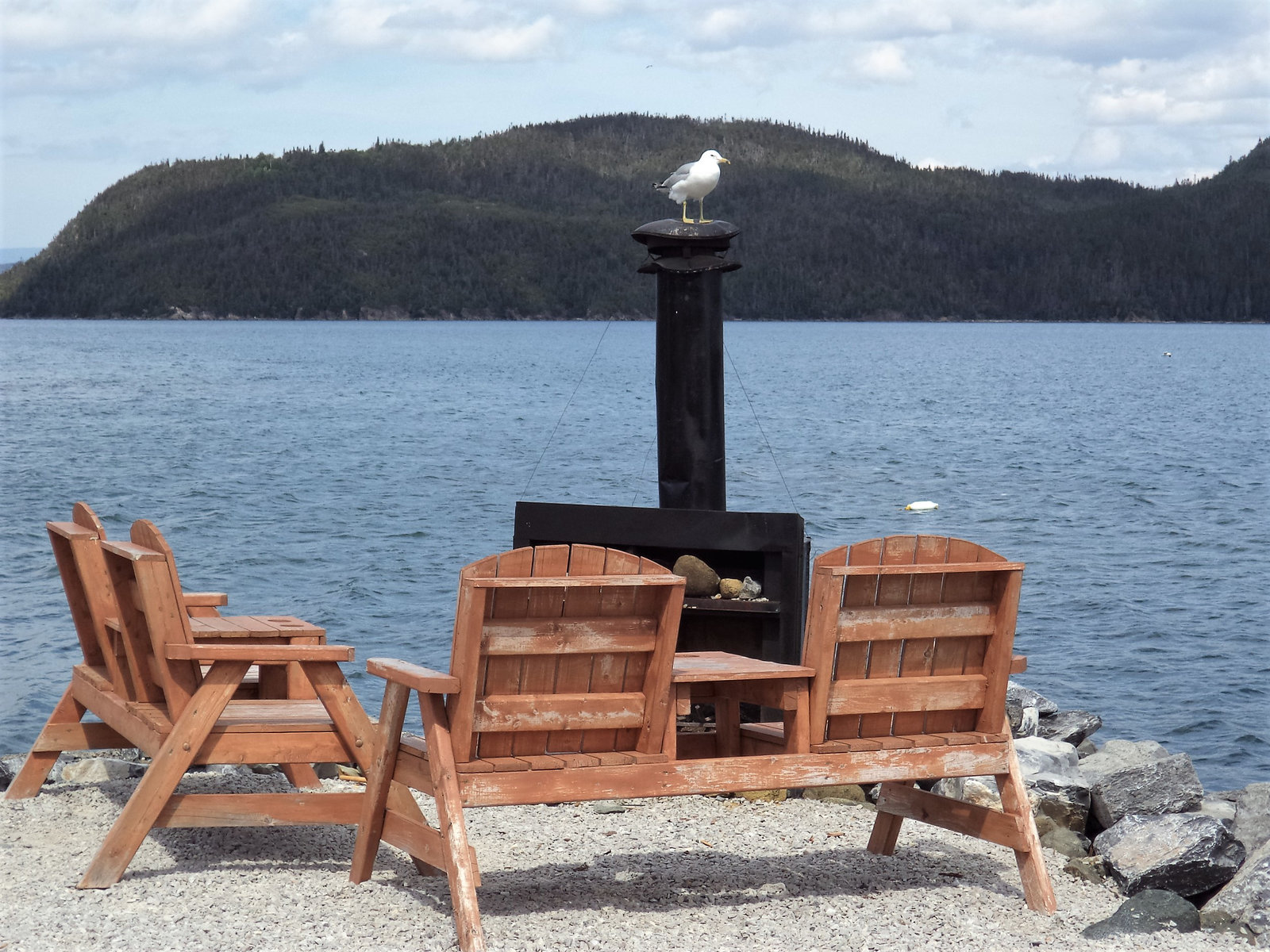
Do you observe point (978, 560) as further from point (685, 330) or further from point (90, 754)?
point (90, 754)

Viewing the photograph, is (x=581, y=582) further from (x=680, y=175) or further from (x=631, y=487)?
(x=631, y=487)

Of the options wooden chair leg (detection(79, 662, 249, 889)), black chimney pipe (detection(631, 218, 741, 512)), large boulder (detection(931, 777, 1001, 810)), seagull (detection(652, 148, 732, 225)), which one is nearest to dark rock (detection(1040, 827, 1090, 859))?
large boulder (detection(931, 777, 1001, 810))

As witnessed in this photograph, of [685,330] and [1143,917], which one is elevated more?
[685,330]

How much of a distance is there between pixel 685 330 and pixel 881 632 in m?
3.14

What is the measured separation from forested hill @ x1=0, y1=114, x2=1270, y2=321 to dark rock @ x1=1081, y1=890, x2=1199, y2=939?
547 feet

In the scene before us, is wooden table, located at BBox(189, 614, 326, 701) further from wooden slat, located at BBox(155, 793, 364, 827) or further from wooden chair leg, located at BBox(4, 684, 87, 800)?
wooden chair leg, located at BBox(4, 684, 87, 800)

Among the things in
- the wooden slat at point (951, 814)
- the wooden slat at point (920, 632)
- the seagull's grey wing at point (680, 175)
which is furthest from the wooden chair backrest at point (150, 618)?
the seagull's grey wing at point (680, 175)

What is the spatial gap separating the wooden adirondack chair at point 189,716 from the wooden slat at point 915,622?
4.75 ft

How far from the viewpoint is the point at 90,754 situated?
6914 millimetres

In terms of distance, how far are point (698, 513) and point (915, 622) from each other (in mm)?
2159

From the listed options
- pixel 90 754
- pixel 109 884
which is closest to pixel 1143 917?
pixel 109 884

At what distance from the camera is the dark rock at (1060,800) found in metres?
5.99

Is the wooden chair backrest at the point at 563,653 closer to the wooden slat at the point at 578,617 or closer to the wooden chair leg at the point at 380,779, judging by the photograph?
the wooden slat at the point at 578,617

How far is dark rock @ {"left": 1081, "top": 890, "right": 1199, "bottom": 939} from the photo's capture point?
4367mm
